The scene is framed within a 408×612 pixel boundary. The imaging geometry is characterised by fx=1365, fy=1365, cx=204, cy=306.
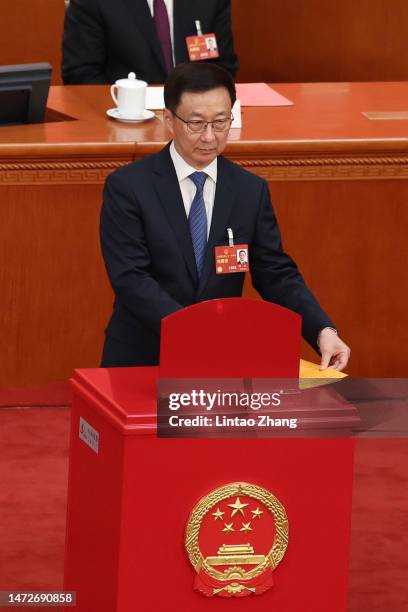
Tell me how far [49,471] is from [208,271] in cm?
107

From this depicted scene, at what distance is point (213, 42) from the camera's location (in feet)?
16.0

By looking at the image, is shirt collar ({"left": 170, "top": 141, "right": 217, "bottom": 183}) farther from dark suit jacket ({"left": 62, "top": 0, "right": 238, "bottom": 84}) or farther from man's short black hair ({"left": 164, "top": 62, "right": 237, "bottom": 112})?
dark suit jacket ({"left": 62, "top": 0, "right": 238, "bottom": 84})

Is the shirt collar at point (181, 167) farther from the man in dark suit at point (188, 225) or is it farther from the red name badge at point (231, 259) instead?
the red name badge at point (231, 259)

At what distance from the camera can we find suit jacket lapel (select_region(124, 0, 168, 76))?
4793 mm

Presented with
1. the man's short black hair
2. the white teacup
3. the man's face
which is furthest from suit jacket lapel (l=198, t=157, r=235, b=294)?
the white teacup

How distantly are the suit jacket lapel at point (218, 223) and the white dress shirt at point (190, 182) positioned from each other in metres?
0.02

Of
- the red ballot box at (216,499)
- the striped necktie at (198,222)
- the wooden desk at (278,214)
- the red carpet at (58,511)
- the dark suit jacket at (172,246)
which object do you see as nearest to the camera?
the red ballot box at (216,499)

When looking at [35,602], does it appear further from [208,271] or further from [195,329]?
[195,329]

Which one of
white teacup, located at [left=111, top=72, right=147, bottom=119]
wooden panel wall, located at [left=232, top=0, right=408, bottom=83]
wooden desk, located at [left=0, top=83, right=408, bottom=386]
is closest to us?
wooden desk, located at [left=0, top=83, right=408, bottom=386]

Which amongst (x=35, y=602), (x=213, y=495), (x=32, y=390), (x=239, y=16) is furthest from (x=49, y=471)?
(x=239, y=16)

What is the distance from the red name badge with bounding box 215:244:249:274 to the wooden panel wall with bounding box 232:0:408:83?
322 cm

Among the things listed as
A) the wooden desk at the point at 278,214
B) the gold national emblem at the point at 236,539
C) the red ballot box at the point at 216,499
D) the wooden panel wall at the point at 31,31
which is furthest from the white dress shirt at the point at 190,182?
the wooden panel wall at the point at 31,31

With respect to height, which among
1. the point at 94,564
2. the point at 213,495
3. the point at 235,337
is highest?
the point at 235,337

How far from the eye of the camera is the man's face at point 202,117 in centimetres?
271
